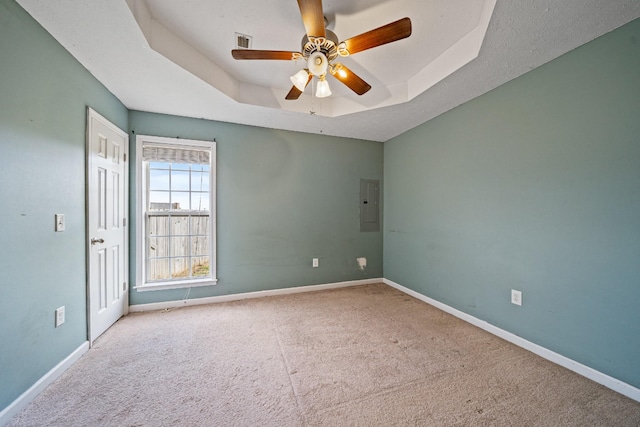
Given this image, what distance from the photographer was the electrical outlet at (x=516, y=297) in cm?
210

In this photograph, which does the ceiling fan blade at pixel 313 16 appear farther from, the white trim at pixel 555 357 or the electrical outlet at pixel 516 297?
the white trim at pixel 555 357

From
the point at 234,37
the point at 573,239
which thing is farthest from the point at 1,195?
the point at 573,239

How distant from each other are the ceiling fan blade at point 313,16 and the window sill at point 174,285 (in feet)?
9.30

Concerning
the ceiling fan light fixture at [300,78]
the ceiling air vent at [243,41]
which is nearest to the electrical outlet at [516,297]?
the ceiling fan light fixture at [300,78]

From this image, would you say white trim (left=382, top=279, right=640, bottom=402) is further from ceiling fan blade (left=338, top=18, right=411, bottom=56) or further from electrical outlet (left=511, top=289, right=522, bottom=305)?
ceiling fan blade (left=338, top=18, right=411, bottom=56)

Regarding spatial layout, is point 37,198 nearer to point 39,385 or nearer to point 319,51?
point 39,385

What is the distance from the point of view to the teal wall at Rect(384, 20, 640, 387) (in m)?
1.55

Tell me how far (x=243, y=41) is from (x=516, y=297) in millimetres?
3208

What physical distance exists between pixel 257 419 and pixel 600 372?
2299mm

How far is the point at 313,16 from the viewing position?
54.3 inches

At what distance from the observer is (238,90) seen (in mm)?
2545

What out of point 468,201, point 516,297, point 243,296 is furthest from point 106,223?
point 516,297

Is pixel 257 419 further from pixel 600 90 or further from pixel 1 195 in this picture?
pixel 600 90

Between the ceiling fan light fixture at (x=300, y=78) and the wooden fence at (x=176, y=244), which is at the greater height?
the ceiling fan light fixture at (x=300, y=78)
